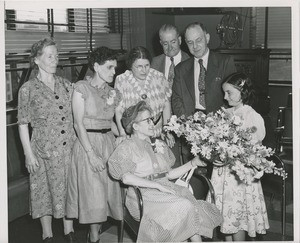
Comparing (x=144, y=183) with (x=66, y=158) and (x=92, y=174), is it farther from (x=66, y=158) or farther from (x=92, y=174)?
(x=66, y=158)

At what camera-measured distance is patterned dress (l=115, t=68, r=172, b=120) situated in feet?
9.59

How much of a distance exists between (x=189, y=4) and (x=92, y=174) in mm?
1269

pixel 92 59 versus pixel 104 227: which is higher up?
pixel 92 59

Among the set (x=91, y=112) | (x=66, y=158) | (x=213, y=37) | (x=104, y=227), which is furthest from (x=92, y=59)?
(x=213, y=37)

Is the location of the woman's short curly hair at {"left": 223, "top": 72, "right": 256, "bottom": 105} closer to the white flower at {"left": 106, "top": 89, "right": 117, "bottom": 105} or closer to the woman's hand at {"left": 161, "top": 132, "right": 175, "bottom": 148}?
the woman's hand at {"left": 161, "top": 132, "right": 175, "bottom": 148}

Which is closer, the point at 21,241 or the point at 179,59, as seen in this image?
the point at 21,241

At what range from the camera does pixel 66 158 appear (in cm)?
280

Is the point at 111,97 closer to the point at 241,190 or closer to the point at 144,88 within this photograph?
the point at 144,88

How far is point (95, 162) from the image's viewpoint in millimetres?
2707

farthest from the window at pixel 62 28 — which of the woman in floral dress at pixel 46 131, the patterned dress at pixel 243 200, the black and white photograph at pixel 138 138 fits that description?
the patterned dress at pixel 243 200

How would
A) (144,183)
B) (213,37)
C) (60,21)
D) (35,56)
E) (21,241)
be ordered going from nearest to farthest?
(144,183) < (35,56) < (21,241) < (60,21) < (213,37)

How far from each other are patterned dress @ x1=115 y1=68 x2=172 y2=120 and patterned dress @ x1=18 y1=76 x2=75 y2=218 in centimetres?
39

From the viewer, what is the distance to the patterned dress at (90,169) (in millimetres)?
2709

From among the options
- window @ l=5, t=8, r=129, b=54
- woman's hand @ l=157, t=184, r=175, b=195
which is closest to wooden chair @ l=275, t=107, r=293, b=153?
woman's hand @ l=157, t=184, r=175, b=195
